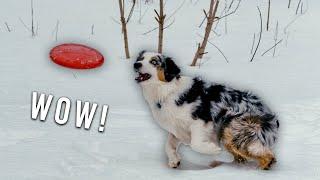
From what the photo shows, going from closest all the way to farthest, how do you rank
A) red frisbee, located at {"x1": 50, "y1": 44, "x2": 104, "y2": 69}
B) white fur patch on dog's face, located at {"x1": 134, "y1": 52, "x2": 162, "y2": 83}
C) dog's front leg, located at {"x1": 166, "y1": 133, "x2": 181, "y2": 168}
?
white fur patch on dog's face, located at {"x1": 134, "y1": 52, "x2": 162, "y2": 83} → dog's front leg, located at {"x1": 166, "y1": 133, "x2": 181, "y2": 168} → red frisbee, located at {"x1": 50, "y1": 44, "x2": 104, "y2": 69}

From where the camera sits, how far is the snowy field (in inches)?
161

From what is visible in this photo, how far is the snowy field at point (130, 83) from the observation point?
4094 millimetres

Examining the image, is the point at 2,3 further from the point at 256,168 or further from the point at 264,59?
the point at 256,168

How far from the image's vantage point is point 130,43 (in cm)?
746

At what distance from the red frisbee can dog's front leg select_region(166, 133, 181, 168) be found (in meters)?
2.31

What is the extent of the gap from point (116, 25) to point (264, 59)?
6.35 feet

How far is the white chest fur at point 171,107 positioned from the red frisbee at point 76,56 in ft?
7.73

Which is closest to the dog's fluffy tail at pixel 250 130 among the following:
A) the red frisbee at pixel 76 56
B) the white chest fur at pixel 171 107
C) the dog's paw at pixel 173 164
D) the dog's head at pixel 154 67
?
the white chest fur at pixel 171 107

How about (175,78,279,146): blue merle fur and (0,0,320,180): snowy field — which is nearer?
(175,78,279,146): blue merle fur

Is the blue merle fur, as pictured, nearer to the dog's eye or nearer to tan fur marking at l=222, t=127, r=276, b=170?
tan fur marking at l=222, t=127, r=276, b=170

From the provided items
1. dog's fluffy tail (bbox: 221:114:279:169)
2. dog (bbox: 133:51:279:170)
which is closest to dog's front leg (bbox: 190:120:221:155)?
dog (bbox: 133:51:279:170)

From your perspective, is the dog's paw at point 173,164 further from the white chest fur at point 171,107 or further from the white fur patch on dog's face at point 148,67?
the white fur patch on dog's face at point 148,67

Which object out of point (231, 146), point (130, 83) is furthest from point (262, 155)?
point (130, 83)

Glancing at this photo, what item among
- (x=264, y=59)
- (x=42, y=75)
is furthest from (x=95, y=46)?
(x=264, y=59)
